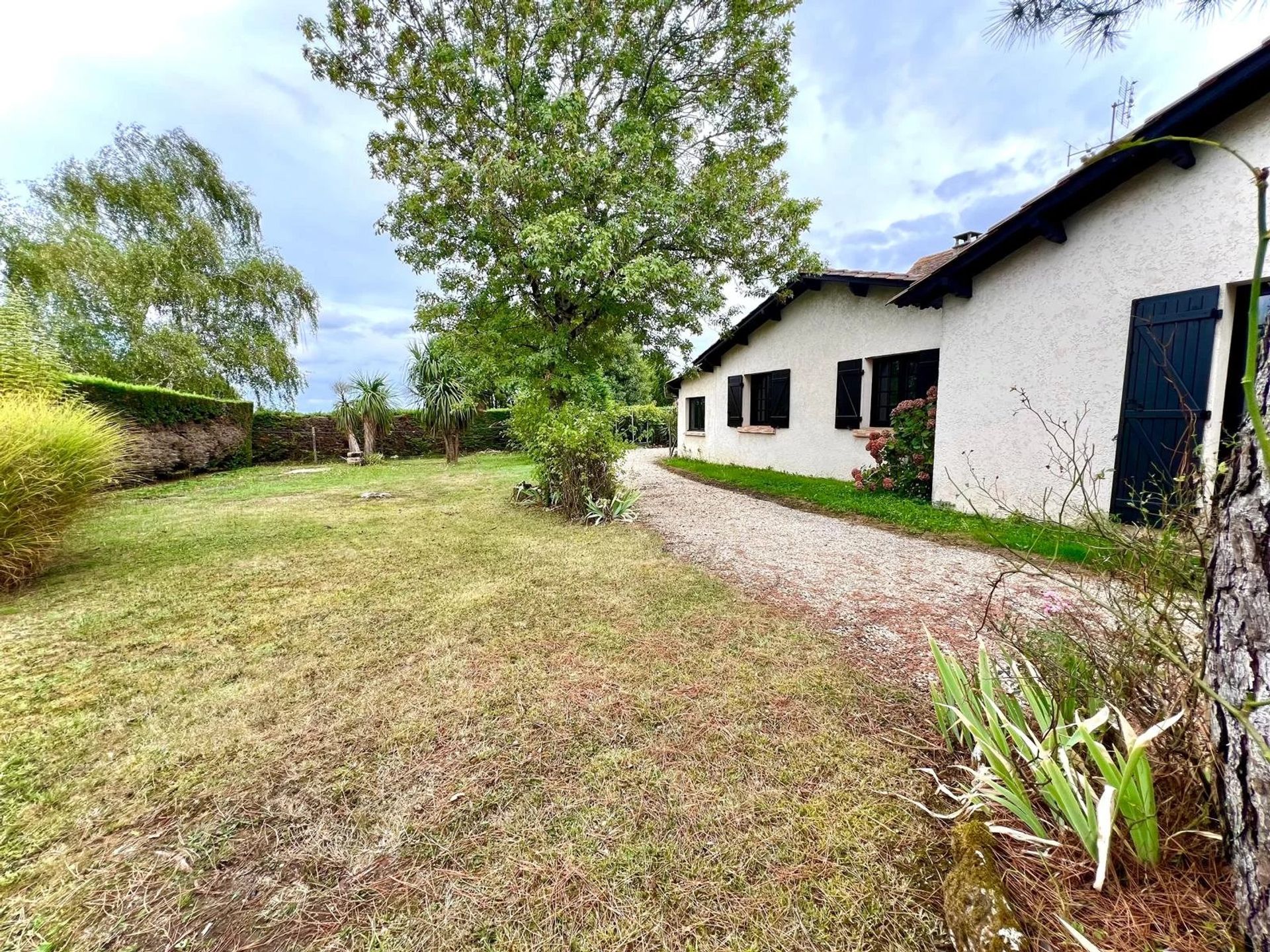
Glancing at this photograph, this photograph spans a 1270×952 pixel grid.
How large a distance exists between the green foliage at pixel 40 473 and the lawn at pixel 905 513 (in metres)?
6.00

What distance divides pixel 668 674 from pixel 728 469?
29.6ft

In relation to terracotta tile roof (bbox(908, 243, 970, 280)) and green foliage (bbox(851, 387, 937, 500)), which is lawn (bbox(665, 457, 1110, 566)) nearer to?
green foliage (bbox(851, 387, 937, 500))

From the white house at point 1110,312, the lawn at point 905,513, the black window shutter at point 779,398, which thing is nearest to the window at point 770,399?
the black window shutter at point 779,398

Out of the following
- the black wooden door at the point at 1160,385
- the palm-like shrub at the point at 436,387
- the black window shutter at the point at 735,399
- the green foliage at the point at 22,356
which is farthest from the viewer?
the palm-like shrub at the point at 436,387

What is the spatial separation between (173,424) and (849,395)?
1365 centimetres

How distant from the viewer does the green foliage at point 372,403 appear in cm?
1371

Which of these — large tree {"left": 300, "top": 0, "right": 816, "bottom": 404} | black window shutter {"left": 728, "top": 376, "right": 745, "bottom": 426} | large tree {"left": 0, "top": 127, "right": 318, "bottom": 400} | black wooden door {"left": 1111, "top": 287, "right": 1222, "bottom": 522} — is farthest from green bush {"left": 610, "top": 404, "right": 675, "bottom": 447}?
black wooden door {"left": 1111, "top": 287, "right": 1222, "bottom": 522}

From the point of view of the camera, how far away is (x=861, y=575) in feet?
12.6

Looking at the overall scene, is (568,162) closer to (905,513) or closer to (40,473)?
(40,473)

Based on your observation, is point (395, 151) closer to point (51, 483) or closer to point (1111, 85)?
point (51, 483)

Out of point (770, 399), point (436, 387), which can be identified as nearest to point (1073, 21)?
point (770, 399)

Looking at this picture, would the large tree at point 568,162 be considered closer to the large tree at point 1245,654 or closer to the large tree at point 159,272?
the large tree at point 1245,654

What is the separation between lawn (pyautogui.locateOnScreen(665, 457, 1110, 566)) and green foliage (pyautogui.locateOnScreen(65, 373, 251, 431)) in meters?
10.6

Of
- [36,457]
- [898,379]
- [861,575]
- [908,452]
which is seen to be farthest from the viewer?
[898,379]
